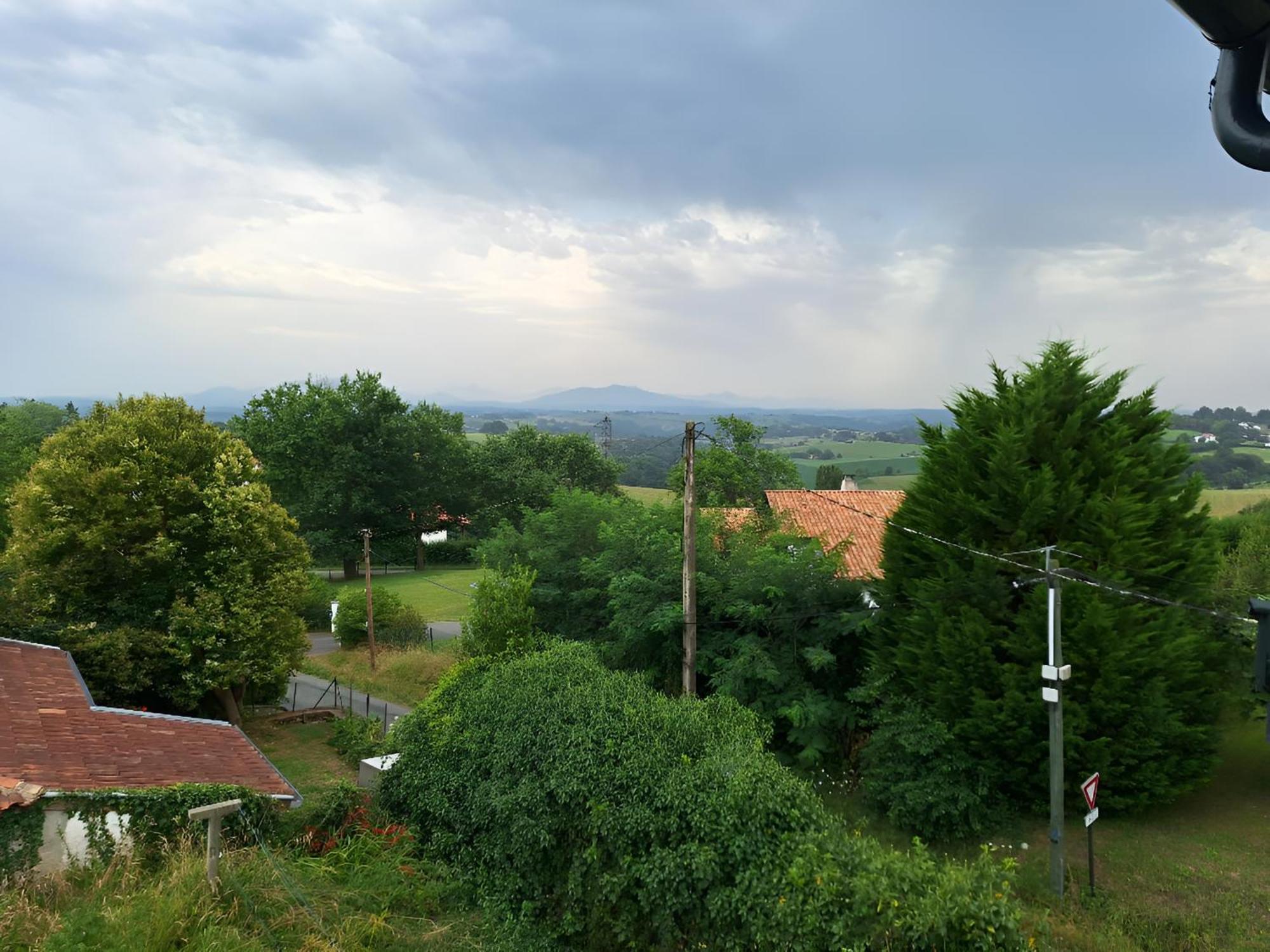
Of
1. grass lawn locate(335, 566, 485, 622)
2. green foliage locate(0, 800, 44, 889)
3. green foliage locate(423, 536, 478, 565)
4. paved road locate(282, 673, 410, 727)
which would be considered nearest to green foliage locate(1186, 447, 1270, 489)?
grass lawn locate(335, 566, 485, 622)

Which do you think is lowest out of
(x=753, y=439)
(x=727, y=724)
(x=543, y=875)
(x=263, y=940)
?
(x=543, y=875)

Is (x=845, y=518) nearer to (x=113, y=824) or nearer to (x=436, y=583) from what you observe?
(x=436, y=583)

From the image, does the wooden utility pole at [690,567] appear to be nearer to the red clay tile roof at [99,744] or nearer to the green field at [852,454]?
the red clay tile roof at [99,744]

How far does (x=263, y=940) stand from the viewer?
7.99 m

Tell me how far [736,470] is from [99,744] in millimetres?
30213

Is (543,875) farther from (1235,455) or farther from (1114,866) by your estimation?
(1235,455)

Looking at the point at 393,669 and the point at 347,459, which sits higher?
the point at 347,459

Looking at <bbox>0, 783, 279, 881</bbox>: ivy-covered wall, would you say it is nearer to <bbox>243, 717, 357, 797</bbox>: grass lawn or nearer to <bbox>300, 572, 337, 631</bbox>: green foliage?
<bbox>243, 717, 357, 797</bbox>: grass lawn

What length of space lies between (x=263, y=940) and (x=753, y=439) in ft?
122

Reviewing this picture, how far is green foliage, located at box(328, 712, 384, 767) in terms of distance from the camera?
1966 centimetres

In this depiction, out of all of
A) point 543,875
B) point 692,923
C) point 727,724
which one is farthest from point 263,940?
point 727,724

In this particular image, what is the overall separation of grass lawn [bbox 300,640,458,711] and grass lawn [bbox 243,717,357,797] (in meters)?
3.36

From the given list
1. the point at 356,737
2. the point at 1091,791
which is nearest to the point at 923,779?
the point at 1091,791

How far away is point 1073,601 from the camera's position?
45.2ft
